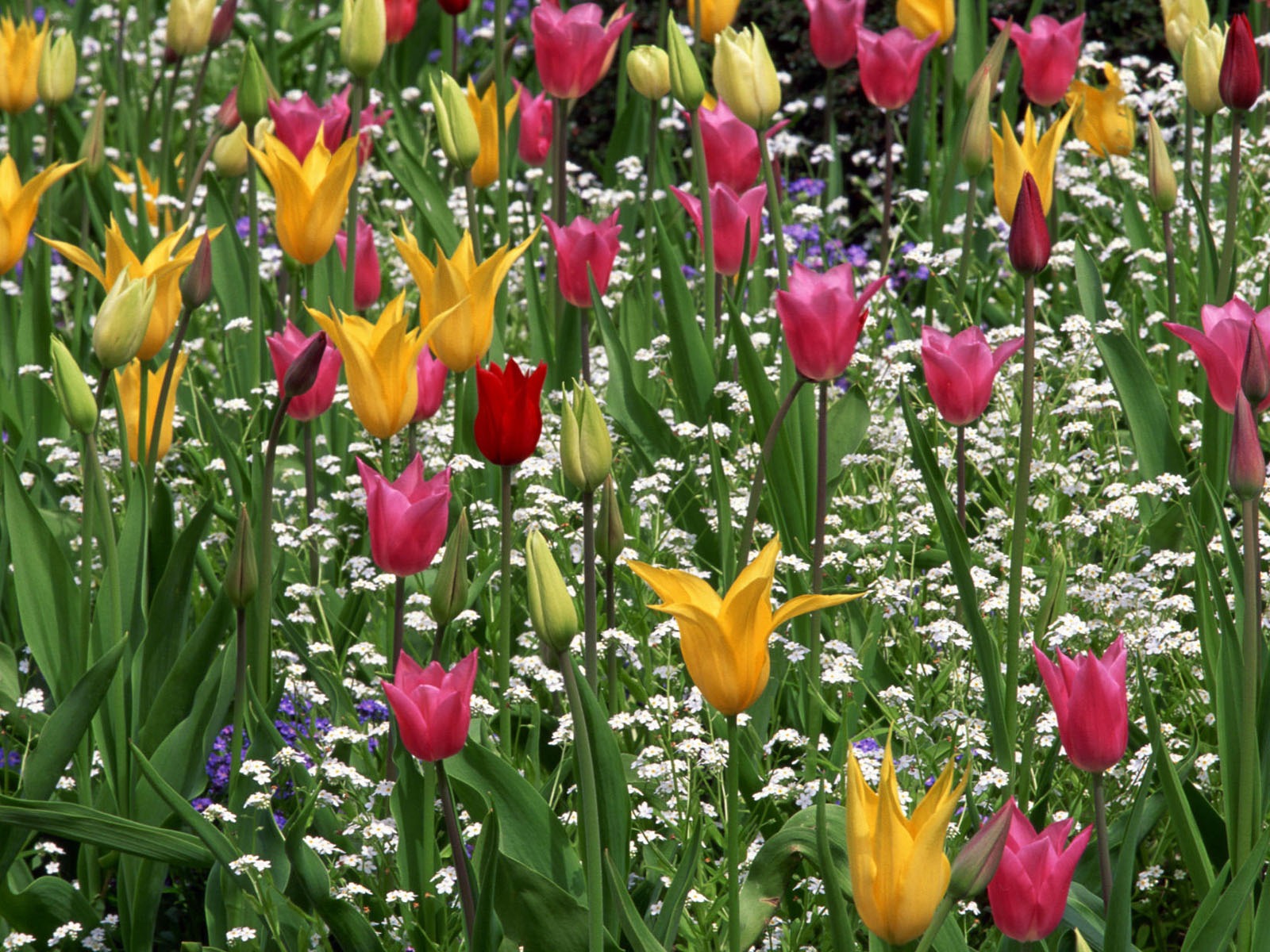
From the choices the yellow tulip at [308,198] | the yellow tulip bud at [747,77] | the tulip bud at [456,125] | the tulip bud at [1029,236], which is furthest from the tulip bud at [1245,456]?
the tulip bud at [456,125]

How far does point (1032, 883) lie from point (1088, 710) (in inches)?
6.3

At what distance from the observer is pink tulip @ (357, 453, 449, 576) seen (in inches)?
60.5

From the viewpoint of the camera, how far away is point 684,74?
7.70ft

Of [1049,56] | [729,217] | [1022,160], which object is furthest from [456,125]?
[1049,56]

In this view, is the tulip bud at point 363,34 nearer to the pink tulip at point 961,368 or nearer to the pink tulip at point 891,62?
the pink tulip at point 891,62

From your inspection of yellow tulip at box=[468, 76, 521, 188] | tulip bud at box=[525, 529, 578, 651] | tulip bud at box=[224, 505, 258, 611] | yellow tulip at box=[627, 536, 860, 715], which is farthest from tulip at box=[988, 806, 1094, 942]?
yellow tulip at box=[468, 76, 521, 188]

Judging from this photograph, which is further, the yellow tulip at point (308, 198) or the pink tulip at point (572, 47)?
the pink tulip at point (572, 47)

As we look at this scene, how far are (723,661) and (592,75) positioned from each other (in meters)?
1.60

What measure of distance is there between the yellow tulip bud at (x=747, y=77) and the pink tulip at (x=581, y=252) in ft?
0.91

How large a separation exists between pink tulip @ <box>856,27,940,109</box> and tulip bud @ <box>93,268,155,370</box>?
1444mm

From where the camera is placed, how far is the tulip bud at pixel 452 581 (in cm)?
148

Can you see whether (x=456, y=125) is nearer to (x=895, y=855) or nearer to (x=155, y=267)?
(x=155, y=267)

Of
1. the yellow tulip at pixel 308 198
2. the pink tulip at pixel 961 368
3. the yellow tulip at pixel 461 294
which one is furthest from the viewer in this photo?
the yellow tulip at pixel 308 198

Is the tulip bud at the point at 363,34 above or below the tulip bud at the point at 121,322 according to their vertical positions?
above
